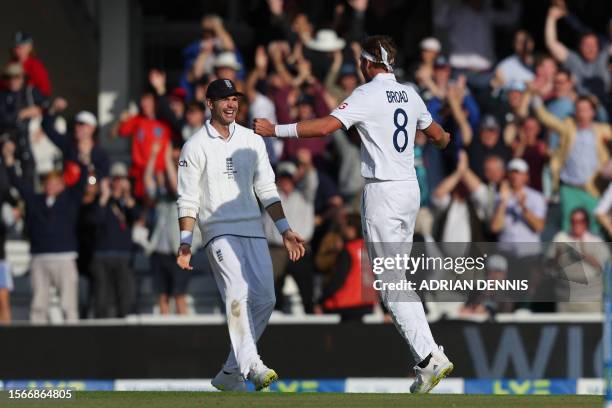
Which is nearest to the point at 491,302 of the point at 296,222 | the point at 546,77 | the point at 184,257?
the point at 296,222

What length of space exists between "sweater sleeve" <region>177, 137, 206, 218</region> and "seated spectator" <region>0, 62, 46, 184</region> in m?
7.82

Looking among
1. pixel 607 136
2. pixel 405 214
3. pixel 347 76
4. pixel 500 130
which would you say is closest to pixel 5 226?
pixel 347 76

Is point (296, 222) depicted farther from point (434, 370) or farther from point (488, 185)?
point (434, 370)

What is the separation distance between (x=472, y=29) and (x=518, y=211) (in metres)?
3.43

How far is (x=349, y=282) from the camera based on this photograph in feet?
52.1

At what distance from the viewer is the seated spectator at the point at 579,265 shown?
15328 mm

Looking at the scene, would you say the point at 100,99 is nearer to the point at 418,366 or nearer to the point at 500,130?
the point at 500,130

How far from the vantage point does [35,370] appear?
52.5ft

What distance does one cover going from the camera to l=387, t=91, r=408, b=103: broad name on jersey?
10070 millimetres

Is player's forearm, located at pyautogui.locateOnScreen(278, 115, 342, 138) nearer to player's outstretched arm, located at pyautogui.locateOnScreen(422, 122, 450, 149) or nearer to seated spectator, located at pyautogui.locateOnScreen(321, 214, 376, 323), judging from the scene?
player's outstretched arm, located at pyautogui.locateOnScreen(422, 122, 450, 149)

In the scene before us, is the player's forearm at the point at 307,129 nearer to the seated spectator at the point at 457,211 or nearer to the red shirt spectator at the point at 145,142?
the seated spectator at the point at 457,211

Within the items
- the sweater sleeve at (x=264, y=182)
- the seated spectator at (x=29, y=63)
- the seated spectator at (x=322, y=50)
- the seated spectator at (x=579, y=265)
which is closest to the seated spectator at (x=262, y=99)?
the seated spectator at (x=322, y=50)

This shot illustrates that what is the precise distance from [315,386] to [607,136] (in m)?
4.55

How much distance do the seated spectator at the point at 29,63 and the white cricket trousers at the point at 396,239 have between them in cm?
920
